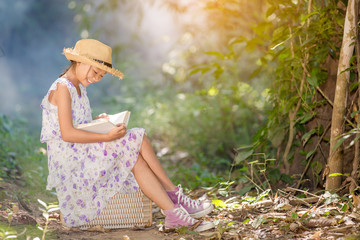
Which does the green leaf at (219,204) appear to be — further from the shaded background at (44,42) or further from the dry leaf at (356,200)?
the shaded background at (44,42)

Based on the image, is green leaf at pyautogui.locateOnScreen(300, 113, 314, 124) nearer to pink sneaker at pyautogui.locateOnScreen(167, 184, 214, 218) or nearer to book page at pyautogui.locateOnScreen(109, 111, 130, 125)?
pink sneaker at pyautogui.locateOnScreen(167, 184, 214, 218)

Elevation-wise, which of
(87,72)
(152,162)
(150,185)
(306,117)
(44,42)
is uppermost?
(44,42)

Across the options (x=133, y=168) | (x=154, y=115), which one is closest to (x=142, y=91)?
(x=154, y=115)

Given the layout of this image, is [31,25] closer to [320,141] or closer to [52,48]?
[52,48]

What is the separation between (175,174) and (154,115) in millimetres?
2286

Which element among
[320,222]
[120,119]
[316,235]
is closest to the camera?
[316,235]

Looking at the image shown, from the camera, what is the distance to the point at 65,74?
275 cm

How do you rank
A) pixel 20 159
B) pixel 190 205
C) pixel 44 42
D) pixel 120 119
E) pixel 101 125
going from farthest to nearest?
pixel 44 42
pixel 20 159
pixel 190 205
pixel 120 119
pixel 101 125

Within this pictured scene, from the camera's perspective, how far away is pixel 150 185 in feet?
8.66

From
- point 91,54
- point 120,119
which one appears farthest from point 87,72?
point 120,119

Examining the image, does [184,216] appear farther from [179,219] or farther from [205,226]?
[205,226]

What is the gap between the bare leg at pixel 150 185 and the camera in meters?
A: 2.63

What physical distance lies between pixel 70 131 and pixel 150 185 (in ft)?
1.72

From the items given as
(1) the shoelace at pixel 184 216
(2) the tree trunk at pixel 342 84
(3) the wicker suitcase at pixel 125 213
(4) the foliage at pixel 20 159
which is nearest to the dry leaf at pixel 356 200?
(2) the tree trunk at pixel 342 84
